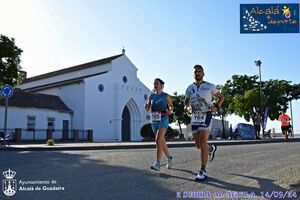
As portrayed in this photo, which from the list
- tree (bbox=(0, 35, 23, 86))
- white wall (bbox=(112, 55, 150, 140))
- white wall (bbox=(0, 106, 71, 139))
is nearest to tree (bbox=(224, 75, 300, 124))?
white wall (bbox=(112, 55, 150, 140))

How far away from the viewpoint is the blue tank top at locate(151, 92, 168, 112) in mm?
8047

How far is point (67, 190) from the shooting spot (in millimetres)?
5535

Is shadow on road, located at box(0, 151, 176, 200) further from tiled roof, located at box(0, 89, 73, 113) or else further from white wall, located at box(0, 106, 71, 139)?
tiled roof, located at box(0, 89, 73, 113)

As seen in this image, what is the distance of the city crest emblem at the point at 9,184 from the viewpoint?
5525 millimetres

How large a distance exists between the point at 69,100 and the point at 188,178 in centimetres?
3933

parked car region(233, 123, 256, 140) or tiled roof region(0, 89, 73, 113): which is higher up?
tiled roof region(0, 89, 73, 113)

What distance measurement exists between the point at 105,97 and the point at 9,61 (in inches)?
919

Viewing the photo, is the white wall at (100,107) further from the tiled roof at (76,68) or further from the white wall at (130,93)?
the tiled roof at (76,68)

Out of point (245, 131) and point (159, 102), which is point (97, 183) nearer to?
point (159, 102)

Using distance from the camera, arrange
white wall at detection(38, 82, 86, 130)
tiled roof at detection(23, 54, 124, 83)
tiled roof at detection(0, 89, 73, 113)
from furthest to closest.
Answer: tiled roof at detection(23, 54, 124, 83), white wall at detection(38, 82, 86, 130), tiled roof at detection(0, 89, 73, 113)

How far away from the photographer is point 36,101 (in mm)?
40219

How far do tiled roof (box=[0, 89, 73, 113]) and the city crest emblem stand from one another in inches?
1203

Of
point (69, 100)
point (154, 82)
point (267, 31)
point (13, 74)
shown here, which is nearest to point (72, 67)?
point (69, 100)

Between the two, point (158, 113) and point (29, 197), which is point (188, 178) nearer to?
point (158, 113)
